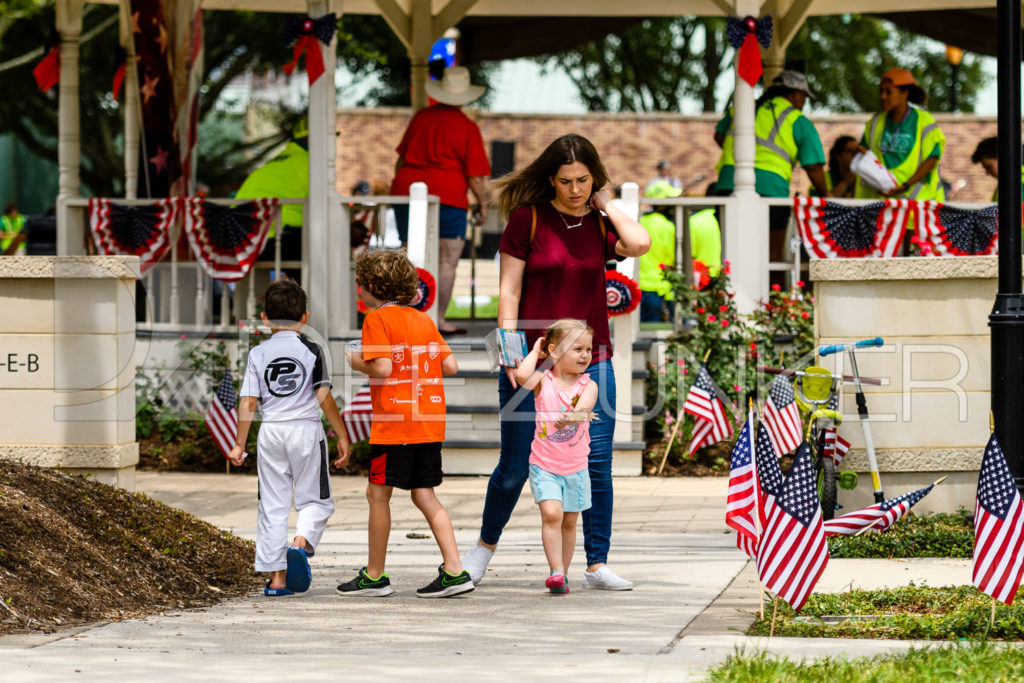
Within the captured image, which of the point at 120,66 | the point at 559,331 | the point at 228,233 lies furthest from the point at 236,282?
the point at 559,331

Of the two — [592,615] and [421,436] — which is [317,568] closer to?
[421,436]

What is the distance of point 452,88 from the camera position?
1104cm

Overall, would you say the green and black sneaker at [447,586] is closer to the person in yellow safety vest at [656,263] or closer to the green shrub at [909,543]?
the green shrub at [909,543]

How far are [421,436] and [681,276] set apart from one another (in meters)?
5.02

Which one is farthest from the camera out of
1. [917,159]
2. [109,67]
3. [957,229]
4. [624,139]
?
[624,139]

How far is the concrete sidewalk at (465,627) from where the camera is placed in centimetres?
472

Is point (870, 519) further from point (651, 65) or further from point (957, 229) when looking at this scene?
point (651, 65)

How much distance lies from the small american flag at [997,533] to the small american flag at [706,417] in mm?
3688

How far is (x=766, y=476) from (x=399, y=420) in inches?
63.3

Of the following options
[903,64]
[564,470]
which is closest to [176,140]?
[564,470]

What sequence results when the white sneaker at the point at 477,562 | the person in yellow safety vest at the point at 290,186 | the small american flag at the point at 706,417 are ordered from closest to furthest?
the white sneaker at the point at 477,562, the small american flag at the point at 706,417, the person in yellow safety vest at the point at 290,186

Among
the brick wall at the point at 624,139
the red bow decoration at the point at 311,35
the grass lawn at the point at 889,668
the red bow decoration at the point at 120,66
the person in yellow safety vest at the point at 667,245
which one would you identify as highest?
the brick wall at the point at 624,139

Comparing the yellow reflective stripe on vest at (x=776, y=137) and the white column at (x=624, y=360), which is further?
the yellow reflective stripe on vest at (x=776, y=137)

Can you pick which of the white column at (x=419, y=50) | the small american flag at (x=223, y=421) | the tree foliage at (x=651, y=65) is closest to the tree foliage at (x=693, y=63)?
the tree foliage at (x=651, y=65)
